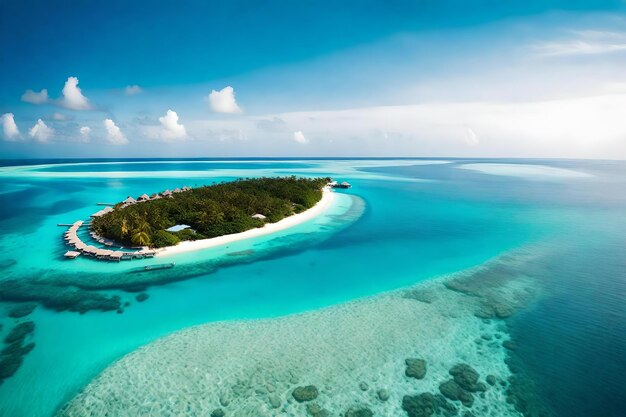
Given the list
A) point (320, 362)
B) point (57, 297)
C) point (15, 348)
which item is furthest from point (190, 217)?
point (320, 362)

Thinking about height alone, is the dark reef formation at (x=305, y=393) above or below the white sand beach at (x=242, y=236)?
below

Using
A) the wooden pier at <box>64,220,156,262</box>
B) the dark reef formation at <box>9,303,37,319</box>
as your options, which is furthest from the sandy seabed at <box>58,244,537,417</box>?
the wooden pier at <box>64,220,156,262</box>

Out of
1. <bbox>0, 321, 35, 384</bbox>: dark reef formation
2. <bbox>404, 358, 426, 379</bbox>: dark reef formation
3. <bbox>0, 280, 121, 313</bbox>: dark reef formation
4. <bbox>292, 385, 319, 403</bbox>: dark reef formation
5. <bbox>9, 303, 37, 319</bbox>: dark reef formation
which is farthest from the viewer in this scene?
<bbox>0, 280, 121, 313</bbox>: dark reef formation

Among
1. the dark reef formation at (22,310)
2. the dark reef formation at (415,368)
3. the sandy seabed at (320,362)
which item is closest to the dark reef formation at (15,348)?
the dark reef formation at (22,310)

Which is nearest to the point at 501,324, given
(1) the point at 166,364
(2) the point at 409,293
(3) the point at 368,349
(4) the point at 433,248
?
(2) the point at 409,293

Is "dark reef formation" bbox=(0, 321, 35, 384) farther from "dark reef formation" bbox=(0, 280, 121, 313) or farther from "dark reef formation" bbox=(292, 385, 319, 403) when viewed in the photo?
"dark reef formation" bbox=(292, 385, 319, 403)

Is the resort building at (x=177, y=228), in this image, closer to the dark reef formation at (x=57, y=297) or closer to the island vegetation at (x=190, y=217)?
the island vegetation at (x=190, y=217)

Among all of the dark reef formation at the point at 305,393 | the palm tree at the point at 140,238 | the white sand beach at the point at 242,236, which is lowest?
the dark reef formation at the point at 305,393

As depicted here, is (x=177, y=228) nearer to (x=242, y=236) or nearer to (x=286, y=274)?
(x=242, y=236)
